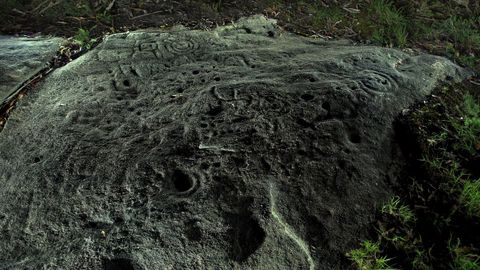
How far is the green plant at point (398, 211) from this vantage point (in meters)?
2.22

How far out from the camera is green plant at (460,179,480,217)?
88.7 inches

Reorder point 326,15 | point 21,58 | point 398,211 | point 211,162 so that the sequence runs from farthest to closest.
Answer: point 326,15 < point 21,58 < point 211,162 < point 398,211

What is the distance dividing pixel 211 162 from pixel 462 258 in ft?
4.58

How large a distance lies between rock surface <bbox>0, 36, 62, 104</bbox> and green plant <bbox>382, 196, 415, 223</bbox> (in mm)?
2841

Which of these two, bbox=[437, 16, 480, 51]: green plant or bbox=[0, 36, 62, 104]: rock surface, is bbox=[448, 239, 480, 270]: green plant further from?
bbox=[0, 36, 62, 104]: rock surface

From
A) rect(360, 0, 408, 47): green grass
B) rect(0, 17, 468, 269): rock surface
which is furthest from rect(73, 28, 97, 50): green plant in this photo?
rect(360, 0, 408, 47): green grass

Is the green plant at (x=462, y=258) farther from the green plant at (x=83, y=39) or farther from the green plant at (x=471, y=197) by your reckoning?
the green plant at (x=83, y=39)

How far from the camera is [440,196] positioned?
91.9 inches

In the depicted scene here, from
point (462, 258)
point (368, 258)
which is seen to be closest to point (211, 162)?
point (368, 258)

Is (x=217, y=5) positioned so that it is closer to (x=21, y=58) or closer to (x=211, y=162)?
(x=21, y=58)

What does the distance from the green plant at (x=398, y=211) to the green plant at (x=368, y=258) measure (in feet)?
0.72

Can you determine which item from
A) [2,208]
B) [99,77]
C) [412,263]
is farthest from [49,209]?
[412,263]

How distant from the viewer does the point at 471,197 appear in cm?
227

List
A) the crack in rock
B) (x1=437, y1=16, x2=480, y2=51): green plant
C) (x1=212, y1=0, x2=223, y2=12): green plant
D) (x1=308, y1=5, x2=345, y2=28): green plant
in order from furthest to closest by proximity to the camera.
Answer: (x1=212, y1=0, x2=223, y2=12): green plant < (x1=308, y1=5, x2=345, y2=28): green plant < (x1=437, y1=16, x2=480, y2=51): green plant < the crack in rock
